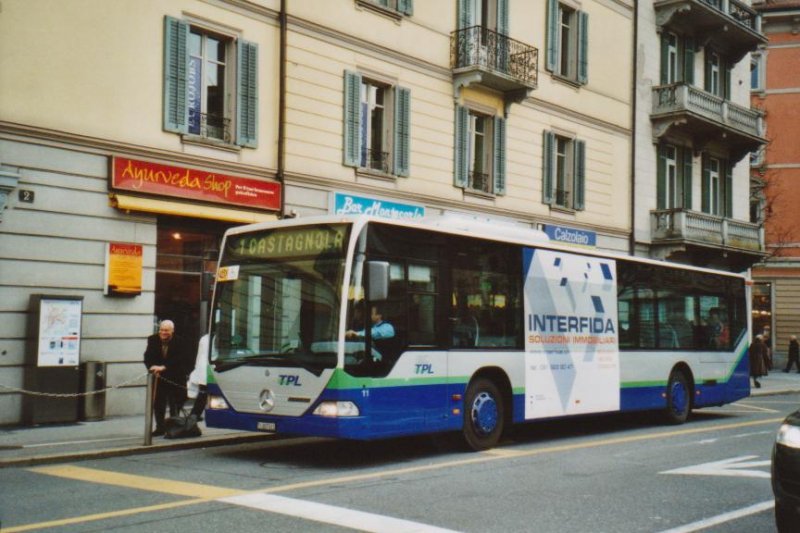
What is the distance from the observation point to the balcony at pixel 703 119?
2983 cm

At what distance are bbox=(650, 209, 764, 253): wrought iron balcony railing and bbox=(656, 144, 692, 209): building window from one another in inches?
27.2

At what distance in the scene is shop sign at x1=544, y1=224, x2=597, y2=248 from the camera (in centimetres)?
2567

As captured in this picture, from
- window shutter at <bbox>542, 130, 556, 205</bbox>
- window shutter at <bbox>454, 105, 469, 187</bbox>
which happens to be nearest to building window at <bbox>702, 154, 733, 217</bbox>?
window shutter at <bbox>542, 130, 556, 205</bbox>

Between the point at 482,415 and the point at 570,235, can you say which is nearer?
the point at 482,415

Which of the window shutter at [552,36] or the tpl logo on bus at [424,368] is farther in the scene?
the window shutter at [552,36]

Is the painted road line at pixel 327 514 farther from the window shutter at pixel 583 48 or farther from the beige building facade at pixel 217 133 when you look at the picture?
the window shutter at pixel 583 48

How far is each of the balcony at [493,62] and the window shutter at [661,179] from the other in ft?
25.9

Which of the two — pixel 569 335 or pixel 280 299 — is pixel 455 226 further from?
pixel 569 335

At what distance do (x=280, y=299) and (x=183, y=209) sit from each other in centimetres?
614

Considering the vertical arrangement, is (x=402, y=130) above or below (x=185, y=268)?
above

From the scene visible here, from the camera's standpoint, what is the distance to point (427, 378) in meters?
11.4

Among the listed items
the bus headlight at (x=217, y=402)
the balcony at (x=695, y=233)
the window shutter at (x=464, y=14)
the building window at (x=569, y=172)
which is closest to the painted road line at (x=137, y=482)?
the bus headlight at (x=217, y=402)

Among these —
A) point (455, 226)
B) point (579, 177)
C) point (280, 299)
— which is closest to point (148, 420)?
Answer: point (280, 299)

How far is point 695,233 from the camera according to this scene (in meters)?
30.1
